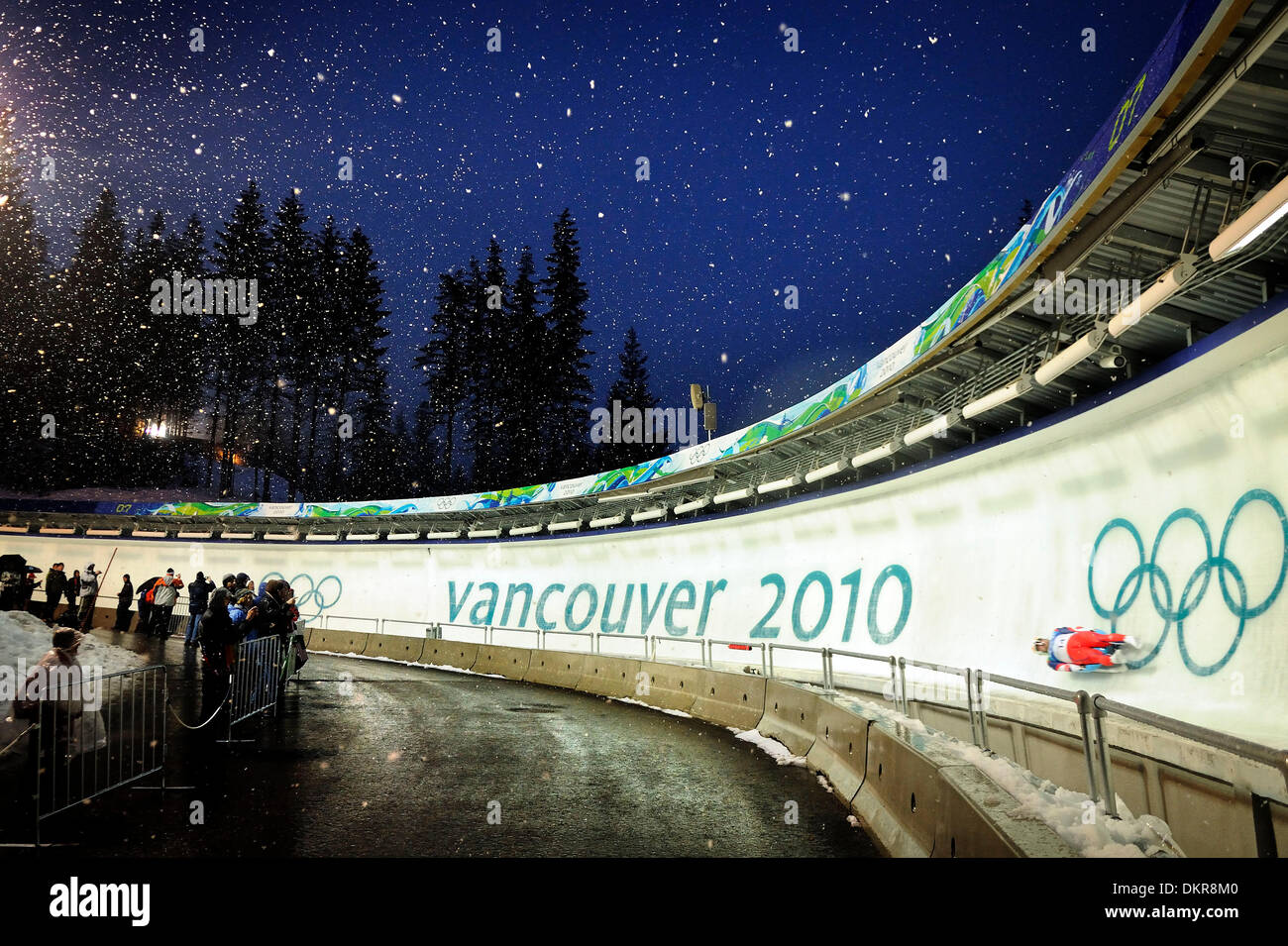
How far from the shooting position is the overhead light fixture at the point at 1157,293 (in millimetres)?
5664

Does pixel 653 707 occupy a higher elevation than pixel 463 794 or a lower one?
lower

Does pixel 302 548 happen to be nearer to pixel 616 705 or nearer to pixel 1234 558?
pixel 616 705

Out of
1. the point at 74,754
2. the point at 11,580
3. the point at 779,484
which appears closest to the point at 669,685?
the point at 779,484

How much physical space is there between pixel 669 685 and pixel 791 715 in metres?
3.86

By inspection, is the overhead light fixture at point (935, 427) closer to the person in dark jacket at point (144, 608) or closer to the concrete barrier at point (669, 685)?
the concrete barrier at point (669, 685)

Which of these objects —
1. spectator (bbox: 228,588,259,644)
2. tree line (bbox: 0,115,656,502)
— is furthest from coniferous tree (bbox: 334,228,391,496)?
spectator (bbox: 228,588,259,644)

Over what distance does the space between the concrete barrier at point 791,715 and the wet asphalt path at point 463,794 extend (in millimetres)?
508

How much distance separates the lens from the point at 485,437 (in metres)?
46.7

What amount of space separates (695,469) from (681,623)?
13.6 ft

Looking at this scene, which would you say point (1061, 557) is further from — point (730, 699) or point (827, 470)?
point (730, 699)

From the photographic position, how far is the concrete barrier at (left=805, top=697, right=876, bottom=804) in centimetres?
633

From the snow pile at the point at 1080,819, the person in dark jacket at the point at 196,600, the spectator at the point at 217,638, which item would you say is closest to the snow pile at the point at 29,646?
the spectator at the point at 217,638

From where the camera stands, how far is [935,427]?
34.1ft
